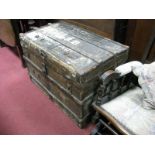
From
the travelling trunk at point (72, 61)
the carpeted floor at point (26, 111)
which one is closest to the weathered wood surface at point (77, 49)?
the travelling trunk at point (72, 61)

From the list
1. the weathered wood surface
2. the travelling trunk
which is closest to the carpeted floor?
the travelling trunk

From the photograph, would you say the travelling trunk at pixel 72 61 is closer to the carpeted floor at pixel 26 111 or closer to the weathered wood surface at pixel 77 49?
the weathered wood surface at pixel 77 49

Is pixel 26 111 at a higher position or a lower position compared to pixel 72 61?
lower

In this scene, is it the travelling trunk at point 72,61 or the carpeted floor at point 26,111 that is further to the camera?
the carpeted floor at point 26,111

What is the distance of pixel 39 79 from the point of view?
214 cm

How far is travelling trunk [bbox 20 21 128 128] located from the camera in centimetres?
148

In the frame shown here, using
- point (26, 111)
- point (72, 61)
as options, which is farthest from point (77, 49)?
point (26, 111)

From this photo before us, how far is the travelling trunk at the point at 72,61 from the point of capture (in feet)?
4.85

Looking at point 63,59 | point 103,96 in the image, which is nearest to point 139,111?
point 103,96

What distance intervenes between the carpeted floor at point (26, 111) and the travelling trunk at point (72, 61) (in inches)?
4.3

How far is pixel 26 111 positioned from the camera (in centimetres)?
198

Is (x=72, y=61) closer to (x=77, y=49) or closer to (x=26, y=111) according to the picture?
(x=77, y=49)

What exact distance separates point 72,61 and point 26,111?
0.86 metres

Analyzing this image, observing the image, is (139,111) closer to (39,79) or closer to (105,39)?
(105,39)
